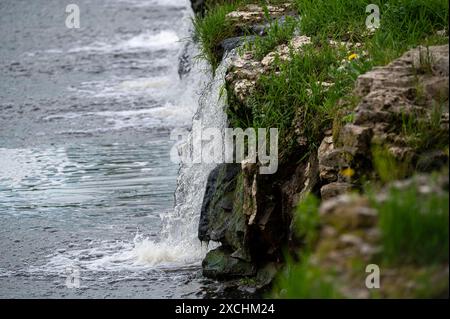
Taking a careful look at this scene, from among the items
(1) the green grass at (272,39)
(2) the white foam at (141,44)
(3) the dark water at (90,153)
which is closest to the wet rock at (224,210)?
(3) the dark water at (90,153)

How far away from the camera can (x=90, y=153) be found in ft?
49.9

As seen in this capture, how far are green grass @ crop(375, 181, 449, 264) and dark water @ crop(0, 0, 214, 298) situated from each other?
15.2 ft

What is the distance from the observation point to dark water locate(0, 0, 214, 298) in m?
10.0

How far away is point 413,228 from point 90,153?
11.1 m

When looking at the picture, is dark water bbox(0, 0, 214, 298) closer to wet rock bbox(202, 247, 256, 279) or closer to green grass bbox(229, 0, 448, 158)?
wet rock bbox(202, 247, 256, 279)

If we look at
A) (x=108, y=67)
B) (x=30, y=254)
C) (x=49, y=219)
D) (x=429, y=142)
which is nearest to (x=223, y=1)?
(x=49, y=219)

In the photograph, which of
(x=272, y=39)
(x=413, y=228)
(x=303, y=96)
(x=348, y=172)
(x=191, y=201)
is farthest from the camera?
(x=191, y=201)

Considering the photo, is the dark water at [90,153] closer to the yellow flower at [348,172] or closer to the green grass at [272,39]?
the yellow flower at [348,172]

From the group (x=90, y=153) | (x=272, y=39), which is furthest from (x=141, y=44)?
(x=272, y=39)

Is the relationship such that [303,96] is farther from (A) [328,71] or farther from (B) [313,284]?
(B) [313,284]

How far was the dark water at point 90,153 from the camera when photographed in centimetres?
1001

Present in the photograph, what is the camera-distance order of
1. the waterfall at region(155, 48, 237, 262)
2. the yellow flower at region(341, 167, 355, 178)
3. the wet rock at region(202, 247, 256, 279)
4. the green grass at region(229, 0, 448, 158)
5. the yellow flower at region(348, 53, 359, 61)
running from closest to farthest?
1. the yellow flower at region(341, 167, 355, 178)
2. the green grass at region(229, 0, 448, 158)
3. the yellow flower at region(348, 53, 359, 61)
4. the wet rock at region(202, 247, 256, 279)
5. the waterfall at region(155, 48, 237, 262)

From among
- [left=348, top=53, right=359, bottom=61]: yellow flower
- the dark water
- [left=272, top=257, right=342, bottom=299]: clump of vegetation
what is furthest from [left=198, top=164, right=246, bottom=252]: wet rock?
[left=272, top=257, right=342, bottom=299]: clump of vegetation

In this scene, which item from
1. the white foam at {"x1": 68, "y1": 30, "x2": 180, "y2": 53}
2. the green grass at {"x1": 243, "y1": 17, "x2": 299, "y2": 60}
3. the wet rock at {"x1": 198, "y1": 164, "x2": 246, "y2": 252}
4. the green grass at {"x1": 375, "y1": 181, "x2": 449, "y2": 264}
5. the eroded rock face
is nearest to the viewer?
the green grass at {"x1": 375, "y1": 181, "x2": 449, "y2": 264}
